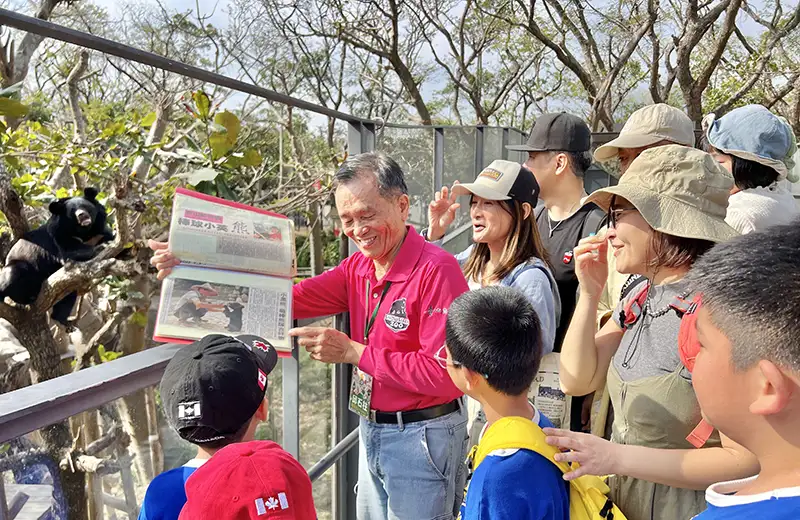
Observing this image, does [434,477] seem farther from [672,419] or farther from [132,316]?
[132,316]

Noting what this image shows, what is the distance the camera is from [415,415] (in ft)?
6.08

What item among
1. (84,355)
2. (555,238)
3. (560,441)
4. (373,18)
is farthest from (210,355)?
(373,18)

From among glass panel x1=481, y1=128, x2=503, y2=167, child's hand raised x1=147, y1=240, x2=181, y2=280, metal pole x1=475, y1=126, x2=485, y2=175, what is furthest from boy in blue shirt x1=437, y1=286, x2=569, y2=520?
glass panel x1=481, y1=128, x2=503, y2=167

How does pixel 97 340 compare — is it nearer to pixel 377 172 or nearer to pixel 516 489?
pixel 377 172

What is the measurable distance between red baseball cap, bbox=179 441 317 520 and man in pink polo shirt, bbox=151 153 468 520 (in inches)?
26.9

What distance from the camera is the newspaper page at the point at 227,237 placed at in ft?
5.60

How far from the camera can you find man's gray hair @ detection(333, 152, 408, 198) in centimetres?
185

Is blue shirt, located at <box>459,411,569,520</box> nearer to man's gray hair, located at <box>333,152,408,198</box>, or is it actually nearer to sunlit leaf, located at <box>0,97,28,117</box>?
man's gray hair, located at <box>333,152,408,198</box>

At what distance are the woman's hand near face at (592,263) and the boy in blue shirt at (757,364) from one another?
26.0 inches

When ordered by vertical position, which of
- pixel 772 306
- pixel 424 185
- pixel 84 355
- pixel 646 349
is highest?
pixel 424 185

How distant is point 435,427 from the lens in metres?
1.85

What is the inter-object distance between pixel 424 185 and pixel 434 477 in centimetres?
339

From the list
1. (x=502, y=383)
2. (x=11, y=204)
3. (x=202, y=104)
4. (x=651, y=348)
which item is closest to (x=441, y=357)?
(x=502, y=383)

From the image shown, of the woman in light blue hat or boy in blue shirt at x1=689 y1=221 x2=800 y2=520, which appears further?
the woman in light blue hat
